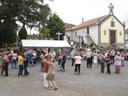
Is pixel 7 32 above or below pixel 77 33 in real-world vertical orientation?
below

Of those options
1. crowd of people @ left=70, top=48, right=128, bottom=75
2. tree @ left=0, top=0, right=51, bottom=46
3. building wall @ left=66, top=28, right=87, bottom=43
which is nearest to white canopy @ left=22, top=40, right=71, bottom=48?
tree @ left=0, top=0, right=51, bottom=46

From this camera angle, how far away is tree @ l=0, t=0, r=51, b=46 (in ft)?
115

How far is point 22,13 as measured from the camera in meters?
36.7

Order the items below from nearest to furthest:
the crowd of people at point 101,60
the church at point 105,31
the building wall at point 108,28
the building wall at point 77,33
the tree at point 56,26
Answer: the crowd of people at point 101,60
the tree at point 56,26
the church at point 105,31
the building wall at point 108,28
the building wall at point 77,33

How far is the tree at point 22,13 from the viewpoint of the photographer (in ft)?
115

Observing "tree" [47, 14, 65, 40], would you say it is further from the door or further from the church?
the door

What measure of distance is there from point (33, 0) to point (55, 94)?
25601 mm

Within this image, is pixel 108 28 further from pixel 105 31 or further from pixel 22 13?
pixel 22 13

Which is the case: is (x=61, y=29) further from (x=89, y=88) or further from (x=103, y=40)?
(x=89, y=88)

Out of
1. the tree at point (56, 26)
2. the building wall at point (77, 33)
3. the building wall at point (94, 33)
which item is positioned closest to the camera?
the tree at point (56, 26)

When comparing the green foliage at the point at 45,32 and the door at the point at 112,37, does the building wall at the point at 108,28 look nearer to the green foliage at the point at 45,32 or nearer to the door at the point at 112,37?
the door at the point at 112,37

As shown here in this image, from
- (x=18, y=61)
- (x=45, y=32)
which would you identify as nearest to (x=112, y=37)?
(x=45, y=32)

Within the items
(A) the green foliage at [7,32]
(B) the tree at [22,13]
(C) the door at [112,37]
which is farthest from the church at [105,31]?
(B) the tree at [22,13]

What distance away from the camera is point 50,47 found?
114 feet
